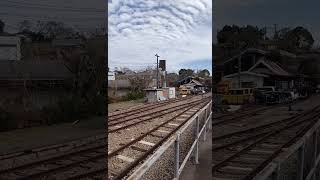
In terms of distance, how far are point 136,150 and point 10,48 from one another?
13.8ft

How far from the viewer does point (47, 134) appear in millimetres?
1771

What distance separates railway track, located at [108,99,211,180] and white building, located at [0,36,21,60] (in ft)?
8.39

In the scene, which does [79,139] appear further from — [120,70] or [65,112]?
[120,70]

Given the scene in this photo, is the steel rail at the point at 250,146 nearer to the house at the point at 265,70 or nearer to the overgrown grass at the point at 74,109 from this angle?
the house at the point at 265,70

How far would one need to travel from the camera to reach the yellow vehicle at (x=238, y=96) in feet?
8.09

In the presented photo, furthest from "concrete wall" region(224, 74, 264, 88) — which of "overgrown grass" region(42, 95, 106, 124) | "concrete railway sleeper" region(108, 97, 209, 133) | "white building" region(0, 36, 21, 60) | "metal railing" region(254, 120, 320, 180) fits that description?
"concrete railway sleeper" region(108, 97, 209, 133)

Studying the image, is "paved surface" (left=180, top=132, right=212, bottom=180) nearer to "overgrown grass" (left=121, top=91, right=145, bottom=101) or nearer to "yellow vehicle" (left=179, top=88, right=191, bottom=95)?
"overgrown grass" (left=121, top=91, right=145, bottom=101)

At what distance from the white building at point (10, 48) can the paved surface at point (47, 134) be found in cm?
32

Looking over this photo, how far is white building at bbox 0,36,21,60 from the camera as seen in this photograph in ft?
5.29

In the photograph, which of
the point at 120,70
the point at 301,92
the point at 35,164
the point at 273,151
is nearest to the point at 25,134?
the point at 35,164

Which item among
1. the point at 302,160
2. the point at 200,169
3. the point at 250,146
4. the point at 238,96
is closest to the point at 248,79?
the point at 238,96

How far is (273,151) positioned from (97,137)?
112cm

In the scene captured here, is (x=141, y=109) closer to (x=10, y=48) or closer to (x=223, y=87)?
(x=223, y=87)

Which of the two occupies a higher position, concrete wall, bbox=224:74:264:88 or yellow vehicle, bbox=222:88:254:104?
concrete wall, bbox=224:74:264:88
